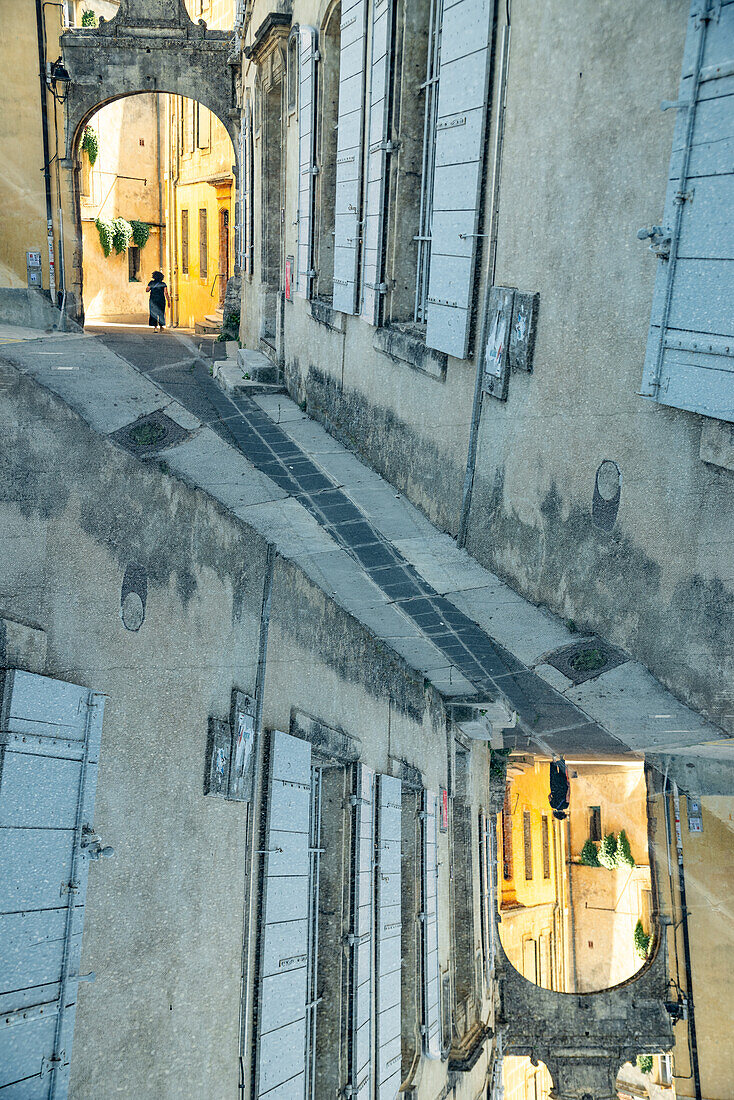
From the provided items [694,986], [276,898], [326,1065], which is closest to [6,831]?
[276,898]

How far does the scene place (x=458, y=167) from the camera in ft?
20.7

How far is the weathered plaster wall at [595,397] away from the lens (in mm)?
4320

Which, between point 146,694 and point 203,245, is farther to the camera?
A: point 203,245

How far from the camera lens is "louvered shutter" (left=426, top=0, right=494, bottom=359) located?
5949mm

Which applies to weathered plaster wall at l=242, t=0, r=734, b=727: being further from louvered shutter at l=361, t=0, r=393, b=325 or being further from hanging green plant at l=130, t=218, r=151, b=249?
hanging green plant at l=130, t=218, r=151, b=249

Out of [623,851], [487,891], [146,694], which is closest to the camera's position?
[146,694]

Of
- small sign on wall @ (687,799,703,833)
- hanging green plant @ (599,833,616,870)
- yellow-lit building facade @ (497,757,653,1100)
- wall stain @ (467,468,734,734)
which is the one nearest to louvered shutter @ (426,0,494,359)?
wall stain @ (467,468,734,734)

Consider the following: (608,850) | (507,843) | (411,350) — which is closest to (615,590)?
(411,350)

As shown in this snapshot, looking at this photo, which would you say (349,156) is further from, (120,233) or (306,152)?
(120,233)

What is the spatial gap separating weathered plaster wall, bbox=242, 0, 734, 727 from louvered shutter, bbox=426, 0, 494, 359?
19 centimetres

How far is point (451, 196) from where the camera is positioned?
6434mm

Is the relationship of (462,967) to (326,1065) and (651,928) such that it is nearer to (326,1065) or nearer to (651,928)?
(651,928)

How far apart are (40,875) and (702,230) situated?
11.4ft

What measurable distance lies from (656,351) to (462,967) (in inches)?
260
